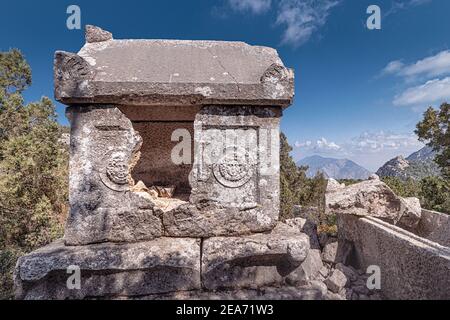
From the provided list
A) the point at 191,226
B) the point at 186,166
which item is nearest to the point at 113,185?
the point at 191,226

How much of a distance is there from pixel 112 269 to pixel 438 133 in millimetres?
13249

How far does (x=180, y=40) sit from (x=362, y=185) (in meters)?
3.81

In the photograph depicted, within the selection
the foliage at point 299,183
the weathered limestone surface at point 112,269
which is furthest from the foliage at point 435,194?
the weathered limestone surface at point 112,269

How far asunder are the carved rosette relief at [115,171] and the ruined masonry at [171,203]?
12 mm

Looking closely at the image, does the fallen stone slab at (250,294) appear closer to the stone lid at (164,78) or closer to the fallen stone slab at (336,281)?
the fallen stone slab at (336,281)

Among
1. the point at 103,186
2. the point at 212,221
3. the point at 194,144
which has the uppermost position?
the point at 194,144

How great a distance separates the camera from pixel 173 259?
2.99 metres

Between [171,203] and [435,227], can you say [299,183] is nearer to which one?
[435,227]

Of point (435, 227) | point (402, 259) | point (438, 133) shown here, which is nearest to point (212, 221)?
point (402, 259)

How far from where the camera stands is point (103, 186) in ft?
10.4

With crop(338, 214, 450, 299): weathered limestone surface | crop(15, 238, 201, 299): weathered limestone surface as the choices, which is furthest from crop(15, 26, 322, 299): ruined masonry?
crop(338, 214, 450, 299): weathered limestone surface

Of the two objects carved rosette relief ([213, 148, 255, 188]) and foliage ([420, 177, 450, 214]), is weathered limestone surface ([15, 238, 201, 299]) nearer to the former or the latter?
carved rosette relief ([213, 148, 255, 188])

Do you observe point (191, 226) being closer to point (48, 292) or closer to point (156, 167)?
point (48, 292)

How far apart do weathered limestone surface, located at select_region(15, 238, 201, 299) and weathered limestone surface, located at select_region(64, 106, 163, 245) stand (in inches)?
6.3
